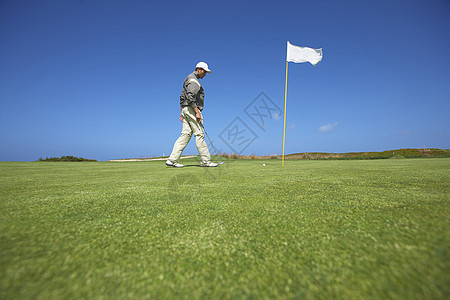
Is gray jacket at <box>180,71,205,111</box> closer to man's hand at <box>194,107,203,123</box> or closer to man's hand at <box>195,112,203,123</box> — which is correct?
man's hand at <box>194,107,203,123</box>

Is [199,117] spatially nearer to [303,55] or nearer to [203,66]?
[203,66]

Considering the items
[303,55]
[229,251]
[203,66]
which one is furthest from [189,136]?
[229,251]

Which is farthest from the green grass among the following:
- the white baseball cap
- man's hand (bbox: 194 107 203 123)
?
the white baseball cap

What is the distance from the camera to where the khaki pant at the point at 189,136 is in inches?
216

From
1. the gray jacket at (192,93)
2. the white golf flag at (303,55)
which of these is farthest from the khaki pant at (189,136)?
the white golf flag at (303,55)

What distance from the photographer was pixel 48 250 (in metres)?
0.84

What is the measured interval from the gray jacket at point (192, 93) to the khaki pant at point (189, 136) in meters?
0.22

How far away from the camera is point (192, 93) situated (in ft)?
17.1

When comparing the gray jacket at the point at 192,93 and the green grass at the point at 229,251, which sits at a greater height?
the gray jacket at the point at 192,93

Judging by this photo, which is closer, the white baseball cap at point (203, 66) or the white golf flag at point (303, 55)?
the white baseball cap at point (203, 66)

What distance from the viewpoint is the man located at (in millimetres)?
5336

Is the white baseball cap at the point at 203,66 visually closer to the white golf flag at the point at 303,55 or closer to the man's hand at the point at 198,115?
the man's hand at the point at 198,115

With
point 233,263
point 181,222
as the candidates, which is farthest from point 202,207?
→ point 233,263

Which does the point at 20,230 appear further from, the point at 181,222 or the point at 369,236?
the point at 369,236
